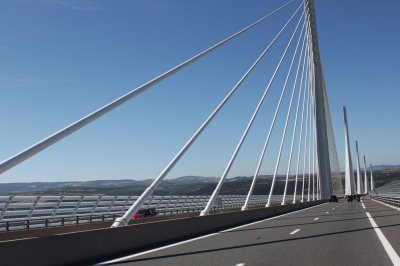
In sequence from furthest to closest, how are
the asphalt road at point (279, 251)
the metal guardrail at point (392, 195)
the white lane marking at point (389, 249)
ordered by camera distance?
1. the metal guardrail at point (392, 195)
2. the asphalt road at point (279, 251)
3. the white lane marking at point (389, 249)

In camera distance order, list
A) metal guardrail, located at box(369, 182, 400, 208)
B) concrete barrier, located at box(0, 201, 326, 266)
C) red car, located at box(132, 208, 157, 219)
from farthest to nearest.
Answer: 1. metal guardrail, located at box(369, 182, 400, 208)
2. red car, located at box(132, 208, 157, 219)
3. concrete barrier, located at box(0, 201, 326, 266)

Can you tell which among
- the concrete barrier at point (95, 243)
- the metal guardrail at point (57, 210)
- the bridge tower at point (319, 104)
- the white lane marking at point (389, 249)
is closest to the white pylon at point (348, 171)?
the bridge tower at point (319, 104)

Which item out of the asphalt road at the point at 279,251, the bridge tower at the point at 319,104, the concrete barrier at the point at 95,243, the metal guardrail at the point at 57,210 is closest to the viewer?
the concrete barrier at the point at 95,243

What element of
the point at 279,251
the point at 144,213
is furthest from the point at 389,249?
the point at 144,213

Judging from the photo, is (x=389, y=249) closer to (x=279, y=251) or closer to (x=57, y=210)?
(x=279, y=251)

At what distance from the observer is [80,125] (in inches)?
460

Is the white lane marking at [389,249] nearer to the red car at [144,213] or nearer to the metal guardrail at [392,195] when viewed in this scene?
the red car at [144,213]

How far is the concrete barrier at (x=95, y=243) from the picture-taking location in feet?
29.2

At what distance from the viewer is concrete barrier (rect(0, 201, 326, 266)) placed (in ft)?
29.2

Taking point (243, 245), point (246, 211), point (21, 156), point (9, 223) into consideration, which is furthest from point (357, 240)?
point (9, 223)

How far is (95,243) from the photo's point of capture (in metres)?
11.2

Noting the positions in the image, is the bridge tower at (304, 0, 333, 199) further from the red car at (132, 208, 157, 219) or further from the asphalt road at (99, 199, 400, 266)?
the asphalt road at (99, 199, 400, 266)

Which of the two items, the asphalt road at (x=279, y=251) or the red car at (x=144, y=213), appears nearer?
the asphalt road at (x=279, y=251)

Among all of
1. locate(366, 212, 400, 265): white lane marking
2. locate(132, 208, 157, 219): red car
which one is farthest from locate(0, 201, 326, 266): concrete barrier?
locate(132, 208, 157, 219): red car
